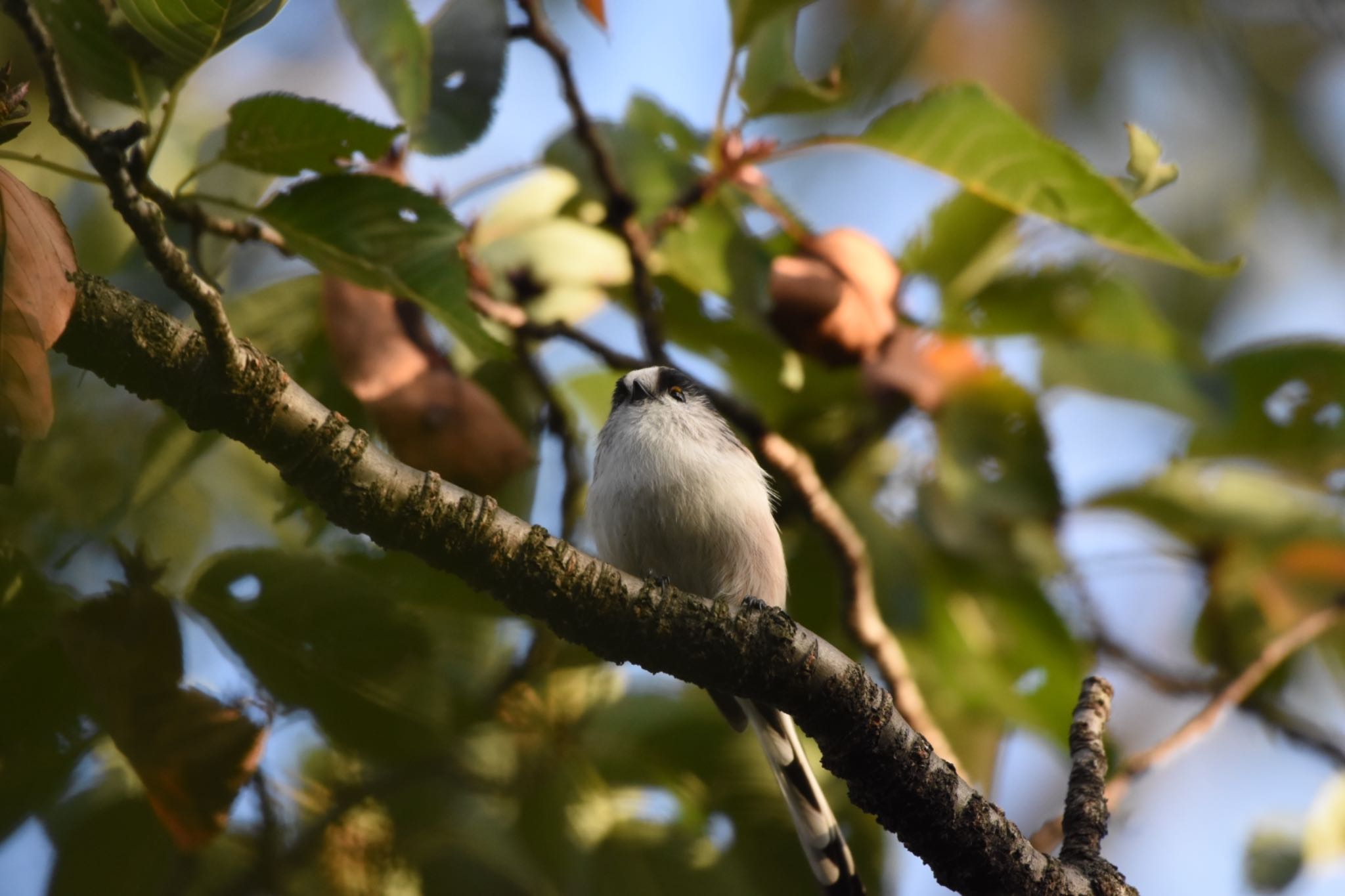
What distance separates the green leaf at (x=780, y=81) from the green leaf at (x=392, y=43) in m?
1.10

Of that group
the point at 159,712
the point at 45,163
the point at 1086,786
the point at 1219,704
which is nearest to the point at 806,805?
the point at 1086,786

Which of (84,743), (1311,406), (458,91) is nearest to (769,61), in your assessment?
(458,91)

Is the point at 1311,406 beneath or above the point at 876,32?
beneath

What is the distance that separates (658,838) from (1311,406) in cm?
262

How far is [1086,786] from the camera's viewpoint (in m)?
2.42

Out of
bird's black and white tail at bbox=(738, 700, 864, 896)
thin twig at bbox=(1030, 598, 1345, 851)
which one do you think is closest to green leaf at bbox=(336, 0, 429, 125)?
bird's black and white tail at bbox=(738, 700, 864, 896)

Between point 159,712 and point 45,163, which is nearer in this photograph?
point 45,163

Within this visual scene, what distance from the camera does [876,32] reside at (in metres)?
5.90

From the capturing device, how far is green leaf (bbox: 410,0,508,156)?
9.74ft

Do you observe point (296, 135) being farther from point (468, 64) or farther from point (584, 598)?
point (584, 598)

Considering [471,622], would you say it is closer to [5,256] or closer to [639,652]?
[639,652]

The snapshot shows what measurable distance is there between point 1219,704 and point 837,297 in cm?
179

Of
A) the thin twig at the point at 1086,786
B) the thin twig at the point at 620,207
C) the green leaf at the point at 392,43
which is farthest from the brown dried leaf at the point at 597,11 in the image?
the thin twig at the point at 1086,786

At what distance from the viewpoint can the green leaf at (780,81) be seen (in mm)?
3129
